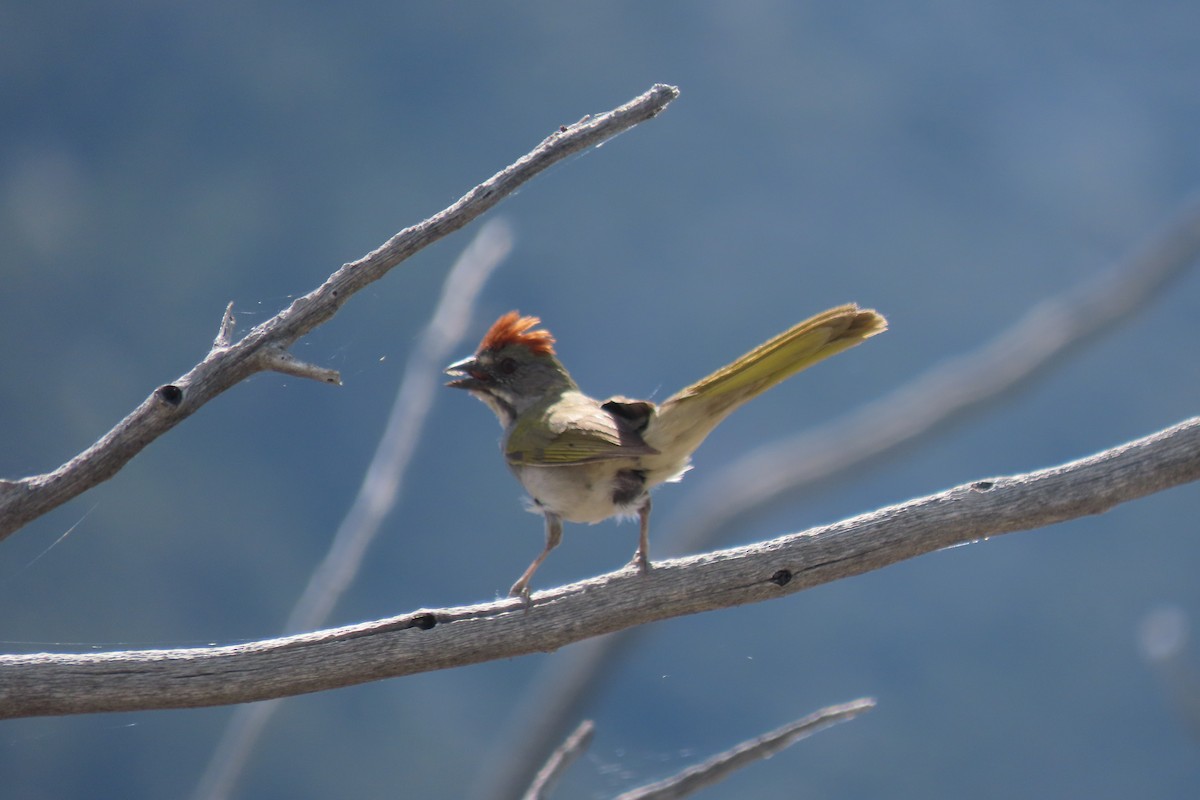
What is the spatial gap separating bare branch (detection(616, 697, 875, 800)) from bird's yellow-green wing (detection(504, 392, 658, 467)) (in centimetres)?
77

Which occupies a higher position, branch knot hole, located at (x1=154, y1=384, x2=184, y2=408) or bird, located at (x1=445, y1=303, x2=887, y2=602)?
bird, located at (x1=445, y1=303, x2=887, y2=602)

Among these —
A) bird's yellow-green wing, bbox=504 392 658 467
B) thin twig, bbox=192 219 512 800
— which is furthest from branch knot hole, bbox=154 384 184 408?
thin twig, bbox=192 219 512 800

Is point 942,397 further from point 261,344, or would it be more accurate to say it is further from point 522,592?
point 261,344

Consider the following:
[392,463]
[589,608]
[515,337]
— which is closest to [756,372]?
[589,608]

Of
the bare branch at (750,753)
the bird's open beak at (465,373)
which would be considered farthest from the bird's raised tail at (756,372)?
the bird's open beak at (465,373)

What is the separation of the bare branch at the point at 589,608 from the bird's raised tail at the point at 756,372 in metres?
0.39

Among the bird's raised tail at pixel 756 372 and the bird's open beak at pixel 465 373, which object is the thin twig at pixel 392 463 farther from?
the bird's raised tail at pixel 756 372

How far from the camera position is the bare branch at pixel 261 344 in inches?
88.0

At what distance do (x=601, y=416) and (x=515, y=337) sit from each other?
0.65 metres

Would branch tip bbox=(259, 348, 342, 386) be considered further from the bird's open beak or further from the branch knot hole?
the bird's open beak

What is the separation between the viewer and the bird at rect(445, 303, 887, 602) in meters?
2.59

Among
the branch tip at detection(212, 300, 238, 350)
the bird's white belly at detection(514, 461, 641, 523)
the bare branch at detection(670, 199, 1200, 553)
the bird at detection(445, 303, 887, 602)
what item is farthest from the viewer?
the bare branch at detection(670, 199, 1200, 553)

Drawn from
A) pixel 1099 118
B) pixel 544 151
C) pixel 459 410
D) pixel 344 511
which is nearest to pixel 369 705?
pixel 344 511

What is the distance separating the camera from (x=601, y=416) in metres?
3.03
